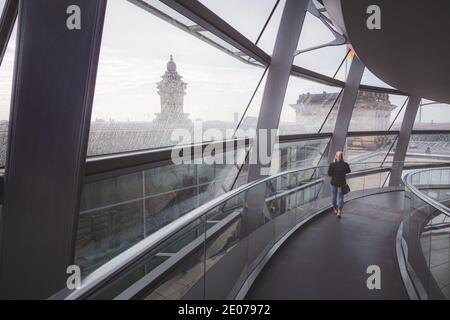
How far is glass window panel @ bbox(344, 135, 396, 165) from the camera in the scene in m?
14.9

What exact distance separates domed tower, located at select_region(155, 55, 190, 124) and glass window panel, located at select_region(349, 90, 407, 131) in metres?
9.73

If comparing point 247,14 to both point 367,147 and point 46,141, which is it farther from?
point 367,147

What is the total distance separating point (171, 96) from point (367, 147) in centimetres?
1218

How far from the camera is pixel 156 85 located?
245 inches

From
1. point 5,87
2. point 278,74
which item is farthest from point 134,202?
point 5,87

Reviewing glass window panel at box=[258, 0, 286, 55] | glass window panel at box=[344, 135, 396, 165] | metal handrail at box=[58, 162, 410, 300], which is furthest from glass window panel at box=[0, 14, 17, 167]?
glass window panel at box=[344, 135, 396, 165]

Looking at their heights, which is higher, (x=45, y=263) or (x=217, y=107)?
(x=217, y=107)

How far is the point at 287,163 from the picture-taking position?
1395cm

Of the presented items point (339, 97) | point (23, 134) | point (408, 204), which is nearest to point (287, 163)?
point (339, 97)

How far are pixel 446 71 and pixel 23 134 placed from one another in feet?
26.2

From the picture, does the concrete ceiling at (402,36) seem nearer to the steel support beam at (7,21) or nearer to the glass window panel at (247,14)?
the glass window panel at (247,14)

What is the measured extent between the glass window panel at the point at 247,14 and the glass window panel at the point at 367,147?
28.9ft
